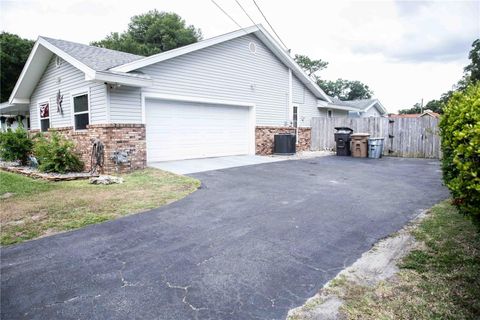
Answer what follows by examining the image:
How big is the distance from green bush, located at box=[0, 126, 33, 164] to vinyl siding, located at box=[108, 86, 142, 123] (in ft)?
15.3

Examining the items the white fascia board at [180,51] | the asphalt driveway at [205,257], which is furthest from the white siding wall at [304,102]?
the asphalt driveway at [205,257]

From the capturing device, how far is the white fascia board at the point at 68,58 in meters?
8.47

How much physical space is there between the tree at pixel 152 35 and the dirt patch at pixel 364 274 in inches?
1266

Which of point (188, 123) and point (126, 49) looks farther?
point (126, 49)

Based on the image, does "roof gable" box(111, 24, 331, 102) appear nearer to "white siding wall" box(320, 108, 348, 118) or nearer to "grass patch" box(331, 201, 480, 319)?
"white siding wall" box(320, 108, 348, 118)

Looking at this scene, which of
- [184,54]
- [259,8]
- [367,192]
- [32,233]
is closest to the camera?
[32,233]

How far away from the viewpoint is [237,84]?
1302cm

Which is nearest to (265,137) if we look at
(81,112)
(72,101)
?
(81,112)

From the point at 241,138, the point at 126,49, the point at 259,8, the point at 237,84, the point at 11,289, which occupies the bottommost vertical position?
the point at 11,289

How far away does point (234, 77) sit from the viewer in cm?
1291

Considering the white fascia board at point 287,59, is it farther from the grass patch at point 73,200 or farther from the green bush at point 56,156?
the green bush at point 56,156

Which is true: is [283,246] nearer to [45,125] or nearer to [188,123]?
[188,123]

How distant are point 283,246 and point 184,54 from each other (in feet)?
30.2

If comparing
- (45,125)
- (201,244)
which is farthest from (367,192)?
(45,125)
